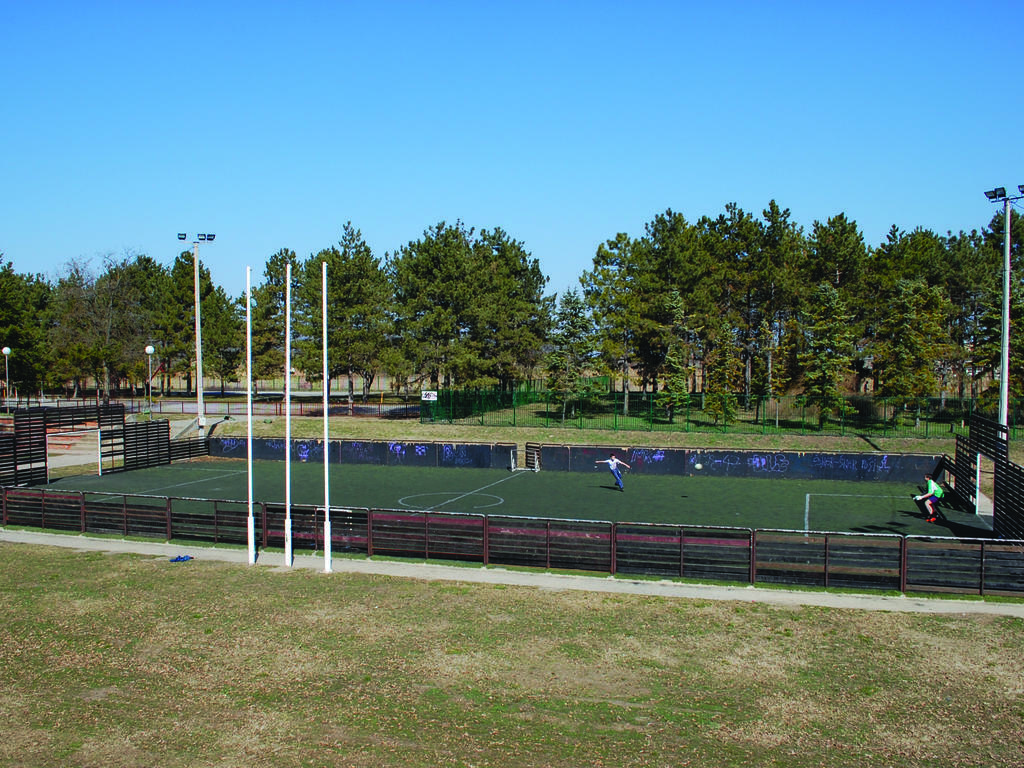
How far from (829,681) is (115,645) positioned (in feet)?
42.3

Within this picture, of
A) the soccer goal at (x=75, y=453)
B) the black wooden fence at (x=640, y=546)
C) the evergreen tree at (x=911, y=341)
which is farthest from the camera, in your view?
the evergreen tree at (x=911, y=341)

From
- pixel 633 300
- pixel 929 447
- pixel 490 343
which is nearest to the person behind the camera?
pixel 929 447

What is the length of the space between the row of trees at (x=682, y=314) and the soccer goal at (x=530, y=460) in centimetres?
1613

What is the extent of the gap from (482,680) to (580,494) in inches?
769

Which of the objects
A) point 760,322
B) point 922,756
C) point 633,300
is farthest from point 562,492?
point 760,322

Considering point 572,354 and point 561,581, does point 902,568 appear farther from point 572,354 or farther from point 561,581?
point 572,354

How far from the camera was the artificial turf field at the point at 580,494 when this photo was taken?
26.8 m

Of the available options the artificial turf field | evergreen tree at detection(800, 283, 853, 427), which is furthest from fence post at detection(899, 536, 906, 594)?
evergreen tree at detection(800, 283, 853, 427)

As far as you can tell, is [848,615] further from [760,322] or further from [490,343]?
[760,322]

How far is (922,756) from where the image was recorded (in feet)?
33.1

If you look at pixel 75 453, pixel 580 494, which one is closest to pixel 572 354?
pixel 580 494

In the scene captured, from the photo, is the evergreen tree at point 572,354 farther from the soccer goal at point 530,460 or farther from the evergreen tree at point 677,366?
the soccer goal at point 530,460

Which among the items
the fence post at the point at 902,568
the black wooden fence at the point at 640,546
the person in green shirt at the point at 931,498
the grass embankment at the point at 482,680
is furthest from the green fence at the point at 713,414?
the grass embankment at the point at 482,680

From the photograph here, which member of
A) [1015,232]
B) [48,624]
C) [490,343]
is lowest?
[48,624]
